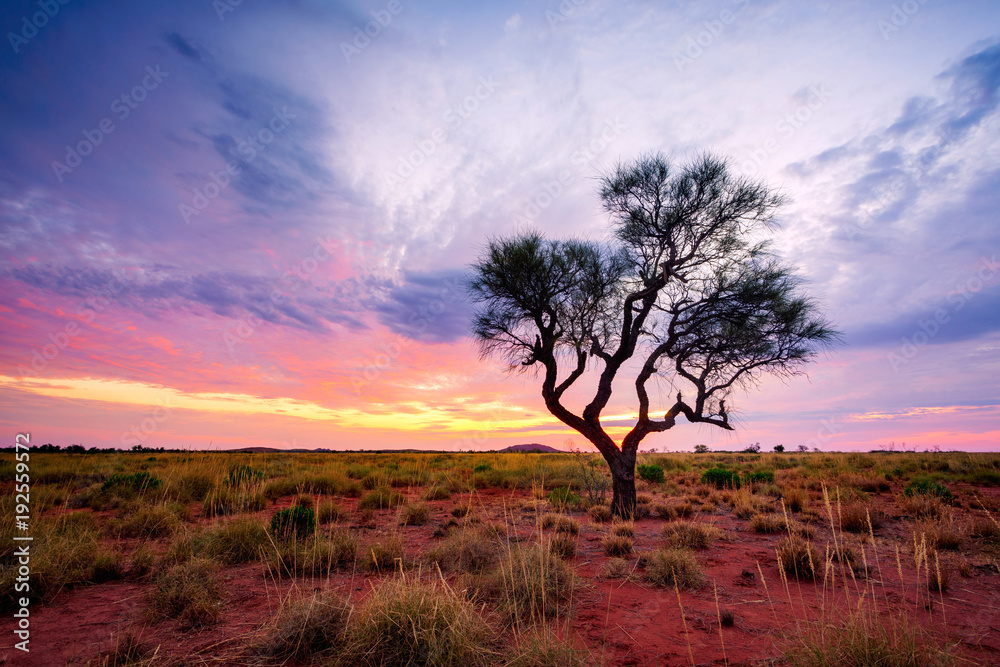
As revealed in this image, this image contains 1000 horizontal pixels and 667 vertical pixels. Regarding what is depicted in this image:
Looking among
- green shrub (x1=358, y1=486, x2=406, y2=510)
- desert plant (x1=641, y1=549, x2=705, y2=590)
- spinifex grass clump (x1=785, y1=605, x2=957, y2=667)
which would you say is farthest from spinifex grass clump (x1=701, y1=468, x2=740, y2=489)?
spinifex grass clump (x1=785, y1=605, x2=957, y2=667)

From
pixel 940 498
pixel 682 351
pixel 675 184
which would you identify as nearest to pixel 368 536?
pixel 682 351

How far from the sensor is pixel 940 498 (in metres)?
11.5

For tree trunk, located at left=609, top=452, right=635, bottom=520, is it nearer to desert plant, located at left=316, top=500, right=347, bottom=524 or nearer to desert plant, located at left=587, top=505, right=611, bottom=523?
desert plant, located at left=587, top=505, right=611, bottom=523

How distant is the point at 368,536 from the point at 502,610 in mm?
4322

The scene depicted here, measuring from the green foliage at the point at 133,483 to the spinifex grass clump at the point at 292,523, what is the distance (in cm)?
650

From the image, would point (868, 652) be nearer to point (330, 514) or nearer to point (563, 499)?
point (563, 499)

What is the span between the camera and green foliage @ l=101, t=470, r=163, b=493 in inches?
464

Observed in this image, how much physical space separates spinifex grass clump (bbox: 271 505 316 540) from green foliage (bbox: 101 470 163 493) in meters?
6.50

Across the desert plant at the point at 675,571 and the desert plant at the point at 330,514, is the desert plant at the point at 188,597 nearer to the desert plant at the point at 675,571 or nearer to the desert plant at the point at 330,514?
the desert plant at the point at 330,514

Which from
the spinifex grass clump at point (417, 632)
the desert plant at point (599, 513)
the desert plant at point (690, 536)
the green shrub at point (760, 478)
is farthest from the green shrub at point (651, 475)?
the spinifex grass clump at point (417, 632)

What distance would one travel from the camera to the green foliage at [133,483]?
1177cm

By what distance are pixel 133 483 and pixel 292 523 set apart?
321 inches

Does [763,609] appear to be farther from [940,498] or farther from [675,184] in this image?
[940,498]

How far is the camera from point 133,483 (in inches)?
479
